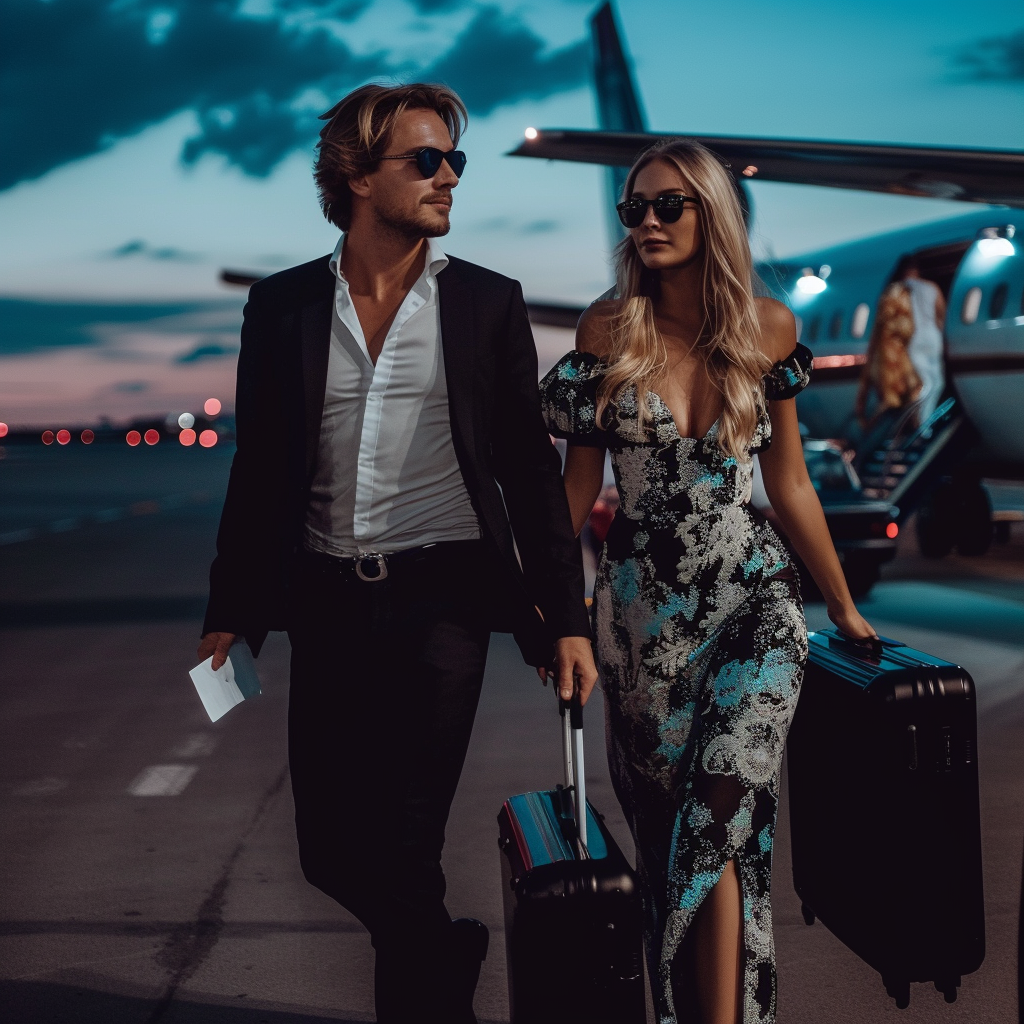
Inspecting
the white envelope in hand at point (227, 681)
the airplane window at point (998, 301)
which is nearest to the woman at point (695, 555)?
the white envelope in hand at point (227, 681)

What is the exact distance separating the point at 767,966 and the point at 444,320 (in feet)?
4.53

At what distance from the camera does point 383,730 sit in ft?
8.04

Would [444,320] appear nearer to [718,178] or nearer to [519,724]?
[718,178]

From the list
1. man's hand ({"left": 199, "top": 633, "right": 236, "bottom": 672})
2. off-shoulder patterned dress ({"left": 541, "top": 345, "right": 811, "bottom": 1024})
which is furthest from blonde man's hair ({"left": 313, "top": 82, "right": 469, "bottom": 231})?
man's hand ({"left": 199, "top": 633, "right": 236, "bottom": 672})

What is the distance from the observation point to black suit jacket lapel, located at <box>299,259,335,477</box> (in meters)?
2.43

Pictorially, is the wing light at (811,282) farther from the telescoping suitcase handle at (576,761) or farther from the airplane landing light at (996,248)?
the telescoping suitcase handle at (576,761)

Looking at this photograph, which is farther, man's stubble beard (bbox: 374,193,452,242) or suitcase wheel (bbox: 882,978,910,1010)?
suitcase wheel (bbox: 882,978,910,1010)

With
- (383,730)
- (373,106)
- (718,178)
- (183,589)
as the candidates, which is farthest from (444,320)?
(183,589)

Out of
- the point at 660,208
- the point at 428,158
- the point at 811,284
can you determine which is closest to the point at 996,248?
the point at 811,284

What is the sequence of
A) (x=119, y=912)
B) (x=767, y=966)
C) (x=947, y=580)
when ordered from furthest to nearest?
(x=947, y=580) < (x=119, y=912) < (x=767, y=966)

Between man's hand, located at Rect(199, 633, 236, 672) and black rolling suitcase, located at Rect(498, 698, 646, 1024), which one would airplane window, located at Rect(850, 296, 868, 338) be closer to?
man's hand, located at Rect(199, 633, 236, 672)

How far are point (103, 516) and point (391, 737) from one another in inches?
836

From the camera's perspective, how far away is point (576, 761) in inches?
91.1

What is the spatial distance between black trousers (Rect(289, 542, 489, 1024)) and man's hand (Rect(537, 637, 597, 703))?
161mm
